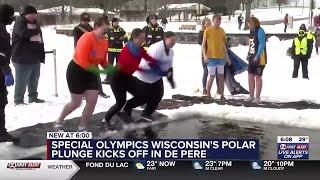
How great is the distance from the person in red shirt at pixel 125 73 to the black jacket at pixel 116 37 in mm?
38

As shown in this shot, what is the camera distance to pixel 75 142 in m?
3.03

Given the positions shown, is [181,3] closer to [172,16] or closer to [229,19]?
[172,16]

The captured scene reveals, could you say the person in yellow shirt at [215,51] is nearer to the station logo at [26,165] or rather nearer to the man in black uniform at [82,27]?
the man in black uniform at [82,27]

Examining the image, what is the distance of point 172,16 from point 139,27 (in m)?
0.20

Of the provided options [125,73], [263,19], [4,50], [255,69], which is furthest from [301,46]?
[4,50]

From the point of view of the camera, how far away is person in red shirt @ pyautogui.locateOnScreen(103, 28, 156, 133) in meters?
3.13

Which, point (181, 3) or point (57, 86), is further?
point (57, 86)

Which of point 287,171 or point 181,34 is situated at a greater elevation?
point 181,34

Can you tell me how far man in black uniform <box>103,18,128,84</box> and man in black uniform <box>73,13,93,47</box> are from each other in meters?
0.13

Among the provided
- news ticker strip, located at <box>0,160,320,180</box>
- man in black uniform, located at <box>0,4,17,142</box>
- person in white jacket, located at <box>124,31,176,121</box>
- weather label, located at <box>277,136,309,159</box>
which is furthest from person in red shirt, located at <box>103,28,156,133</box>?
weather label, located at <box>277,136,309,159</box>

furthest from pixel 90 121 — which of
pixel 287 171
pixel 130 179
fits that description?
pixel 287 171

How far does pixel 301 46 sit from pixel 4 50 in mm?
1748

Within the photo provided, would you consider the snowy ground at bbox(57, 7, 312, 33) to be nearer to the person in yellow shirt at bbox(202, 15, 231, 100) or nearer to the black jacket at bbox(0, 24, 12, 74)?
the person in yellow shirt at bbox(202, 15, 231, 100)

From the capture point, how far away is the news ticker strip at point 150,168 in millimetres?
3033
